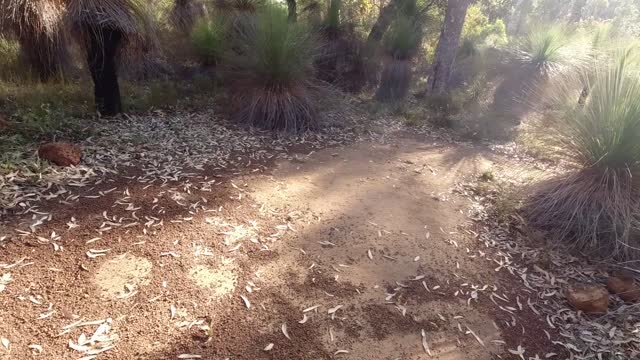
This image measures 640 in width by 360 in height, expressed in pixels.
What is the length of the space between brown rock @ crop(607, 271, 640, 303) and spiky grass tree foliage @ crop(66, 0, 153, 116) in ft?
16.2

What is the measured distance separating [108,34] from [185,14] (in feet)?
14.3

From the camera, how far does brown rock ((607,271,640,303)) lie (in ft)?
10.0

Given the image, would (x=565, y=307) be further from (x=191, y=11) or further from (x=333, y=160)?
(x=191, y=11)

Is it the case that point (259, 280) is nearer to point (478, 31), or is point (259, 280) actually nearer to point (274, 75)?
point (274, 75)

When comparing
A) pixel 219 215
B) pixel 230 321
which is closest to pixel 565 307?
pixel 230 321

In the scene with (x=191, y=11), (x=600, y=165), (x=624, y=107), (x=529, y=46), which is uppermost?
(x=191, y=11)

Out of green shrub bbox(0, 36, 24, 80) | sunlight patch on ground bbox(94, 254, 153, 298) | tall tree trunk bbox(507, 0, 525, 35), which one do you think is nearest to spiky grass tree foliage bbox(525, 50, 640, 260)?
sunlight patch on ground bbox(94, 254, 153, 298)

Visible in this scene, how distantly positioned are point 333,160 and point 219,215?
6.35ft

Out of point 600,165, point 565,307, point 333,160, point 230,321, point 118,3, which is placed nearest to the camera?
point 230,321

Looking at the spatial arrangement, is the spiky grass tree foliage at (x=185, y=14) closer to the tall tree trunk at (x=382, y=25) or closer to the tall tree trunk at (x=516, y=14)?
the tall tree trunk at (x=382, y=25)

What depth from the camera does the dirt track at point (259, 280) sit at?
7.51 feet

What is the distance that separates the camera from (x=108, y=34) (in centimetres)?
449

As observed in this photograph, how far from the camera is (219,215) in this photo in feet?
11.1

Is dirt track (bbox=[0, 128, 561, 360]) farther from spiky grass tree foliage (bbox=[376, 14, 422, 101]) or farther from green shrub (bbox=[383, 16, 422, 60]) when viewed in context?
green shrub (bbox=[383, 16, 422, 60])
